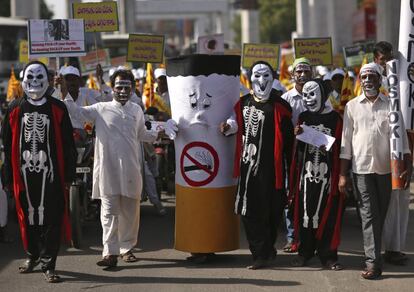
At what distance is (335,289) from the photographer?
823 cm

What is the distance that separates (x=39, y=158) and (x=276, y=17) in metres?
83.3

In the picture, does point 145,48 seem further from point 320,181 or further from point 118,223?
point 320,181

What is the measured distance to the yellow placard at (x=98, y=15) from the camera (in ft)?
43.5

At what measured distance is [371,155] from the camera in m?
8.68

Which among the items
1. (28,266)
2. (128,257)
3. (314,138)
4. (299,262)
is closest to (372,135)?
(314,138)

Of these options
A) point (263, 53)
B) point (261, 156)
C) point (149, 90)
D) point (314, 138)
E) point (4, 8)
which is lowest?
point (261, 156)

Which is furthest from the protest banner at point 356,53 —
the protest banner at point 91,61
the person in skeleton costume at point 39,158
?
the person in skeleton costume at point 39,158

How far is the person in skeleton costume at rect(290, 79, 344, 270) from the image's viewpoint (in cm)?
900

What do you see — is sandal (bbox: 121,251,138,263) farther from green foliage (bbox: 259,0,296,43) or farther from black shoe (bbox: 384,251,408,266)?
green foliage (bbox: 259,0,296,43)

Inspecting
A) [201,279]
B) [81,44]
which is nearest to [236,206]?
[201,279]

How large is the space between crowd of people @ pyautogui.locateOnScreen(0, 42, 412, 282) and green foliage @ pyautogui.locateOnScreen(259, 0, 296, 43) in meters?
82.4

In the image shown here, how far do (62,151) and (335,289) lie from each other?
273 centimetres

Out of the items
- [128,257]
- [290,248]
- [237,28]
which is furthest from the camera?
[237,28]

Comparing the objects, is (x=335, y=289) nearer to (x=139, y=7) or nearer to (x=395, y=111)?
(x=395, y=111)
